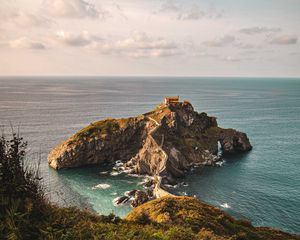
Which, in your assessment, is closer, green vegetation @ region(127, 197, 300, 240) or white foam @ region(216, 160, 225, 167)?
green vegetation @ region(127, 197, 300, 240)

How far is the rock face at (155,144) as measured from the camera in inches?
3182

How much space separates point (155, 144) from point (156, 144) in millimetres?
321

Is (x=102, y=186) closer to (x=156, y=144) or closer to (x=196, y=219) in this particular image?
(x=156, y=144)

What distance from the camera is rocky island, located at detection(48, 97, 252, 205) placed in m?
80.4

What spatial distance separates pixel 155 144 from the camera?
273 ft

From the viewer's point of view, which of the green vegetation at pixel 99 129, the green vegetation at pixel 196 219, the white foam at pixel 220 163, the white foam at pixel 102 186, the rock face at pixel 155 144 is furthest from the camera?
the green vegetation at pixel 99 129

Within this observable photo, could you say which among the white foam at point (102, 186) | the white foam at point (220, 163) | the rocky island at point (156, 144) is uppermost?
the rocky island at point (156, 144)

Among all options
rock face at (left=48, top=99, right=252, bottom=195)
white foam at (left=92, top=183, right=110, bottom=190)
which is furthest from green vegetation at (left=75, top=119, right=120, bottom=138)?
white foam at (left=92, top=183, right=110, bottom=190)

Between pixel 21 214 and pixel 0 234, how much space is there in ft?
4.93

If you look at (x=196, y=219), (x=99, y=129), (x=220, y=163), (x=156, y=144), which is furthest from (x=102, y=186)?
(x=196, y=219)

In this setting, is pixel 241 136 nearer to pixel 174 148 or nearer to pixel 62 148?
pixel 174 148

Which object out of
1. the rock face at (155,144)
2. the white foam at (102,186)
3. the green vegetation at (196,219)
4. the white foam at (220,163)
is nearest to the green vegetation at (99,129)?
the rock face at (155,144)

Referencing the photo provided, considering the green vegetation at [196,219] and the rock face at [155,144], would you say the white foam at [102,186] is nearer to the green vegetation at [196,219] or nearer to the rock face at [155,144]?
the rock face at [155,144]

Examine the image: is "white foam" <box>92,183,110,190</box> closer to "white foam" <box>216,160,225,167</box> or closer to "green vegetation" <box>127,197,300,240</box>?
"green vegetation" <box>127,197,300,240</box>
